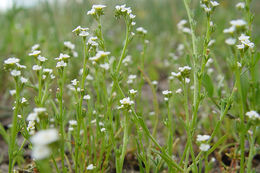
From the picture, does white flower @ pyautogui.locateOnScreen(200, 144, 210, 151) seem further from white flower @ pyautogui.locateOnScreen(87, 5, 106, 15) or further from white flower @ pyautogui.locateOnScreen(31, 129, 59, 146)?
white flower @ pyautogui.locateOnScreen(87, 5, 106, 15)

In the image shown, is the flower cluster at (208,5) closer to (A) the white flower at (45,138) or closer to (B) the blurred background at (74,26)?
(B) the blurred background at (74,26)

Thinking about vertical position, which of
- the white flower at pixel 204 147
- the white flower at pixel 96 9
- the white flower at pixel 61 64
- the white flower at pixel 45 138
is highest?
the white flower at pixel 96 9

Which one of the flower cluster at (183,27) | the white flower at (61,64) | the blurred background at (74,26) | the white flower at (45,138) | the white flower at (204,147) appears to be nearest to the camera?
the white flower at (45,138)

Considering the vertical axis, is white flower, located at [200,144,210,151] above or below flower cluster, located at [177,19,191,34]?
below

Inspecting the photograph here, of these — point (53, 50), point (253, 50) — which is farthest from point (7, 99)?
point (253, 50)

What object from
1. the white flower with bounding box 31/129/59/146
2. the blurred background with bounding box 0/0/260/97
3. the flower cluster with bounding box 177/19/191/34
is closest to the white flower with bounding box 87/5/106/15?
the blurred background with bounding box 0/0/260/97

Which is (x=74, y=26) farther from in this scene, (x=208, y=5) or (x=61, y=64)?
(x=208, y=5)

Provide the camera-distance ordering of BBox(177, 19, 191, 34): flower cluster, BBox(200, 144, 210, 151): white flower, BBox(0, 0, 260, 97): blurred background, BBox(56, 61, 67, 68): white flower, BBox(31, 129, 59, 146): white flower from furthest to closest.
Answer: BBox(0, 0, 260, 97): blurred background, BBox(177, 19, 191, 34): flower cluster, BBox(56, 61, 67, 68): white flower, BBox(200, 144, 210, 151): white flower, BBox(31, 129, 59, 146): white flower

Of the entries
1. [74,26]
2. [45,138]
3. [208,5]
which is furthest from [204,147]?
[74,26]

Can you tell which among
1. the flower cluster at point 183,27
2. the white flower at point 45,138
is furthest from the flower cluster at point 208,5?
the white flower at point 45,138

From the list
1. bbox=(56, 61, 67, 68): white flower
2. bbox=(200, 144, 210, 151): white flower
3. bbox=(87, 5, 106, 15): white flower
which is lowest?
bbox=(200, 144, 210, 151): white flower

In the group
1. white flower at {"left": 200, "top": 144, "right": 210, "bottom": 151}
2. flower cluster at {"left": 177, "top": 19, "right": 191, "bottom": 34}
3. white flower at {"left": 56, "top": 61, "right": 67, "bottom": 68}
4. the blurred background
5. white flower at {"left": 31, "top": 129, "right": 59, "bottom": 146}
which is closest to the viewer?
white flower at {"left": 31, "top": 129, "right": 59, "bottom": 146}

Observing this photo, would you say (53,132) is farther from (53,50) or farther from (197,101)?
(53,50)
